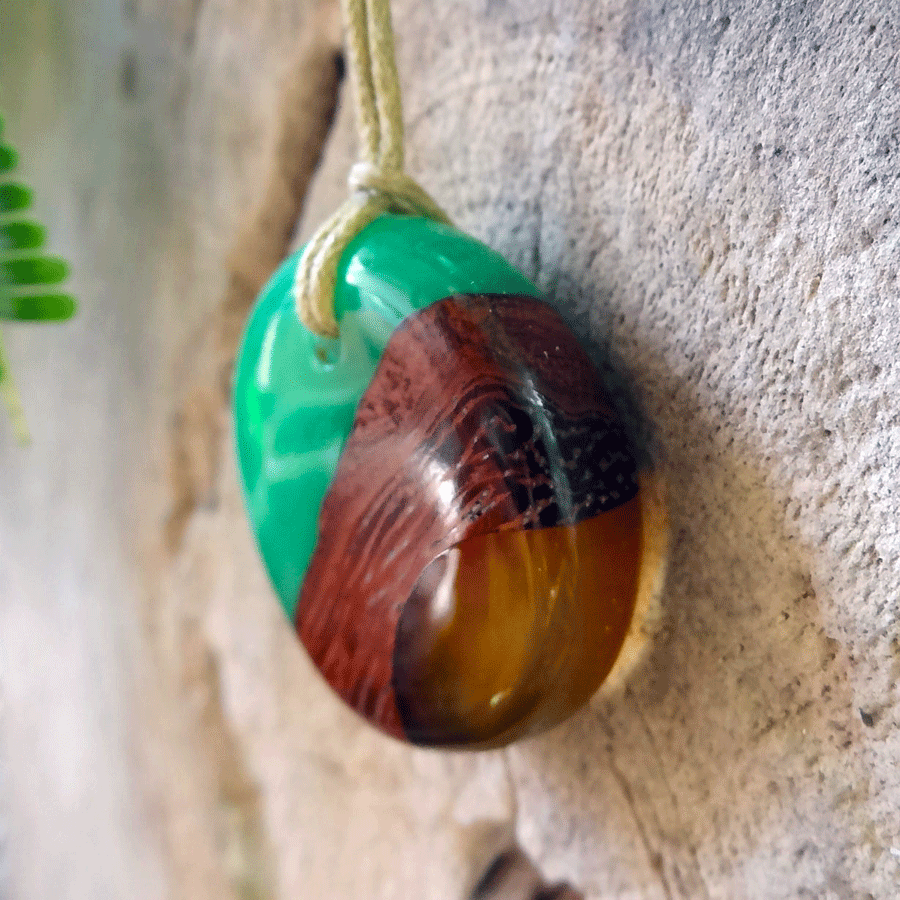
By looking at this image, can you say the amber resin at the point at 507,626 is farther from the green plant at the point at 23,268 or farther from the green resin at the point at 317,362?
the green plant at the point at 23,268

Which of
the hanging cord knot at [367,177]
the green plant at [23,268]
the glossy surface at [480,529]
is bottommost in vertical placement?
the green plant at [23,268]

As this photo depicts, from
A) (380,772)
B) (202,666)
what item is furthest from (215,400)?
(380,772)

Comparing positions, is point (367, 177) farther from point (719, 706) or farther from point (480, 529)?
point (719, 706)

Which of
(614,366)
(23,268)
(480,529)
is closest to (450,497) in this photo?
(480,529)

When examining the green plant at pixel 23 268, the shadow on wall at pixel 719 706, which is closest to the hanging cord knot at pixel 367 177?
the shadow on wall at pixel 719 706

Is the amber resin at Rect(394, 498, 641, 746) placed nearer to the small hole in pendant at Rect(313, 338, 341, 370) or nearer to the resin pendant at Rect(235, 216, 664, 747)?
the resin pendant at Rect(235, 216, 664, 747)

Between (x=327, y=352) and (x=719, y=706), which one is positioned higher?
(x=327, y=352)
